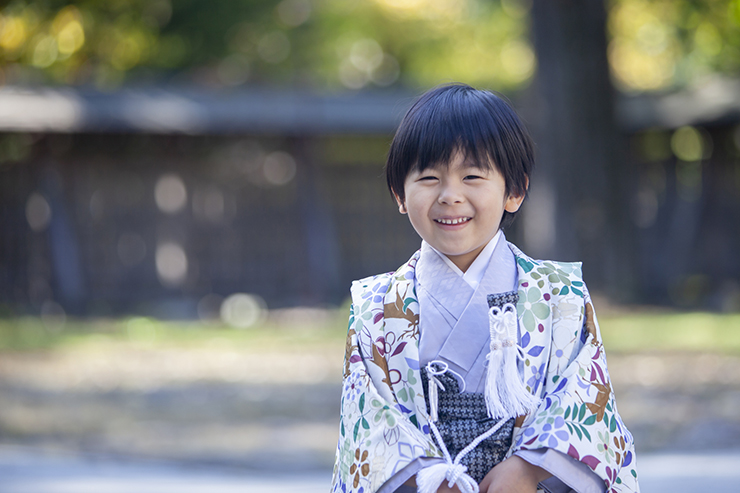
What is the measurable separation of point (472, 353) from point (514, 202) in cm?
35

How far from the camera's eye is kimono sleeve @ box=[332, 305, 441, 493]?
1.60m

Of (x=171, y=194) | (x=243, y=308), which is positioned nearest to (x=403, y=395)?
(x=243, y=308)

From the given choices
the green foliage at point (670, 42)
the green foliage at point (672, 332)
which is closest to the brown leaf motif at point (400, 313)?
the green foliage at point (672, 332)

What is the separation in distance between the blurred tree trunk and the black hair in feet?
19.3

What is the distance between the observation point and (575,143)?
25.2ft

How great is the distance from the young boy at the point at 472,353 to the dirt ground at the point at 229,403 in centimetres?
220

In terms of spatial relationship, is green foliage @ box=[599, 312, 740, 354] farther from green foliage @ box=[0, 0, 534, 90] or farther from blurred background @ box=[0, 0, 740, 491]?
green foliage @ box=[0, 0, 534, 90]

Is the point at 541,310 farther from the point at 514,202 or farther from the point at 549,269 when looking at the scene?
the point at 514,202

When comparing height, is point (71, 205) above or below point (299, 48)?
below

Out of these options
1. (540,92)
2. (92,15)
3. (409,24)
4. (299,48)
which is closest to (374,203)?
(540,92)

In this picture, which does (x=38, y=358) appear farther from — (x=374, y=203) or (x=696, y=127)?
(x=696, y=127)

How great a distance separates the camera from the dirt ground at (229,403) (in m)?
4.11

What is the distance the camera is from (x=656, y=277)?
9.73 m

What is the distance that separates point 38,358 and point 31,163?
3.55m
